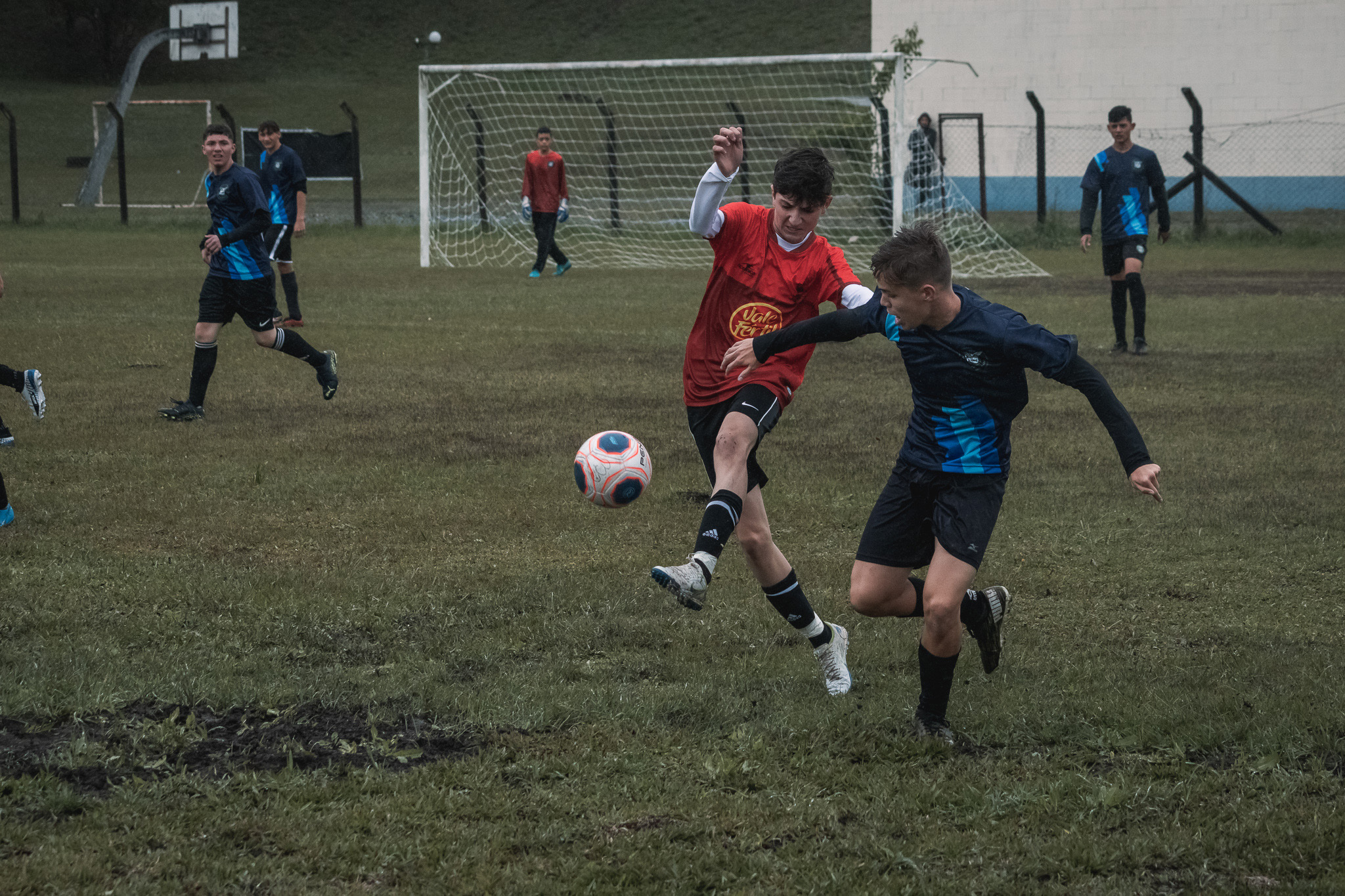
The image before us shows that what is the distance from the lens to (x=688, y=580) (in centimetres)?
425

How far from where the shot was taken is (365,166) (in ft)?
140

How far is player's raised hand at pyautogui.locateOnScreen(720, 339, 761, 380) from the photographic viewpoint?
4.60 metres

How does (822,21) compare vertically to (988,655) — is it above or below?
above

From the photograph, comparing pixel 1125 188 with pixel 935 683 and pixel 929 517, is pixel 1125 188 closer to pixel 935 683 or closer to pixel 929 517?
pixel 929 517

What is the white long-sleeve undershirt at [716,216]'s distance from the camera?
15.8 feet

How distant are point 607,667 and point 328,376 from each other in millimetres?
5676

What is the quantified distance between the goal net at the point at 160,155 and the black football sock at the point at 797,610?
2995 cm

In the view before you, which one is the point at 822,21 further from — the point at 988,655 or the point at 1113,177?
the point at 988,655

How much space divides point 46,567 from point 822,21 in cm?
5625

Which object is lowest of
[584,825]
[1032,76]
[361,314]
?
[584,825]

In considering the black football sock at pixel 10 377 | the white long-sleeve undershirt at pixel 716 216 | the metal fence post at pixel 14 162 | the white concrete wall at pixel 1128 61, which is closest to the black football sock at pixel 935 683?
the white long-sleeve undershirt at pixel 716 216

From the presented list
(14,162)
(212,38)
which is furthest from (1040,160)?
(212,38)

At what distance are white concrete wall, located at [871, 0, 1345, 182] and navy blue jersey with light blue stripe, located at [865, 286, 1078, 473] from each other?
2679cm

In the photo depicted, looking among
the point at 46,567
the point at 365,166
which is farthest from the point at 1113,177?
the point at 365,166
